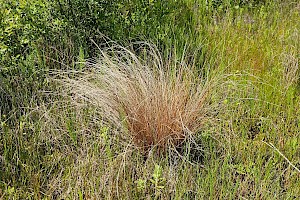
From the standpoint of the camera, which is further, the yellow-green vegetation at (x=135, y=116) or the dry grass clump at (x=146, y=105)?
the dry grass clump at (x=146, y=105)

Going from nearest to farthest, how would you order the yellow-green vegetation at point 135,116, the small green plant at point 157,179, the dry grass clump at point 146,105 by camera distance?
the small green plant at point 157,179 → the yellow-green vegetation at point 135,116 → the dry grass clump at point 146,105

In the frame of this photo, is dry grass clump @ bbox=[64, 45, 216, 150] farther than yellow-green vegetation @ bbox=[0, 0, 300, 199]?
Yes

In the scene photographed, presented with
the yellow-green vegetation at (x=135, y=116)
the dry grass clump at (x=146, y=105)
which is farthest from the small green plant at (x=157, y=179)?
the dry grass clump at (x=146, y=105)

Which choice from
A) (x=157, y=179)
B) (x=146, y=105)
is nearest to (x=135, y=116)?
(x=146, y=105)

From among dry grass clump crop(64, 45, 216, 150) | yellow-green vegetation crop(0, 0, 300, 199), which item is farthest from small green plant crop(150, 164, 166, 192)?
→ dry grass clump crop(64, 45, 216, 150)

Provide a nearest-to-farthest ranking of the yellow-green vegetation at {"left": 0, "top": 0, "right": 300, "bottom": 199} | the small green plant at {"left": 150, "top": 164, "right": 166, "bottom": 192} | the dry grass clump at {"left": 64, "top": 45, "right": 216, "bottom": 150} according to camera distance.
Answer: the small green plant at {"left": 150, "top": 164, "right": 166, "bottom": 192} → the yellow-green vegetation at {"left": 0, "top": 0, "right": 300, "bottom": 199} → the dry grass clump at {"left": 64, "top": 45, "right": 216, "bottom": 150}

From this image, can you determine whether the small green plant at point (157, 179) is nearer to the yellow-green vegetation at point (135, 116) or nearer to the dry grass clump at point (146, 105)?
the yellow-green vegetation at point (135, 116)

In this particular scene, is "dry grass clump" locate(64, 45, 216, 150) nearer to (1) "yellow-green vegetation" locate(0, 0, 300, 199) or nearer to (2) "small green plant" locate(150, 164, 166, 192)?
(1) "yellow-green vegetation" locate(0, 0, 300, 199)

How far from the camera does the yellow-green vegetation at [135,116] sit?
83.4 inches

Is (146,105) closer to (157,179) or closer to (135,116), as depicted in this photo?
(135,116)

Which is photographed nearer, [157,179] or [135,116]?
[157,179]

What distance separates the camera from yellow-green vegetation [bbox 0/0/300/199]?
2119 mm

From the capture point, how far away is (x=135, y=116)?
2375mm

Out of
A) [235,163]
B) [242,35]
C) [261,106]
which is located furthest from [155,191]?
[242,35]
